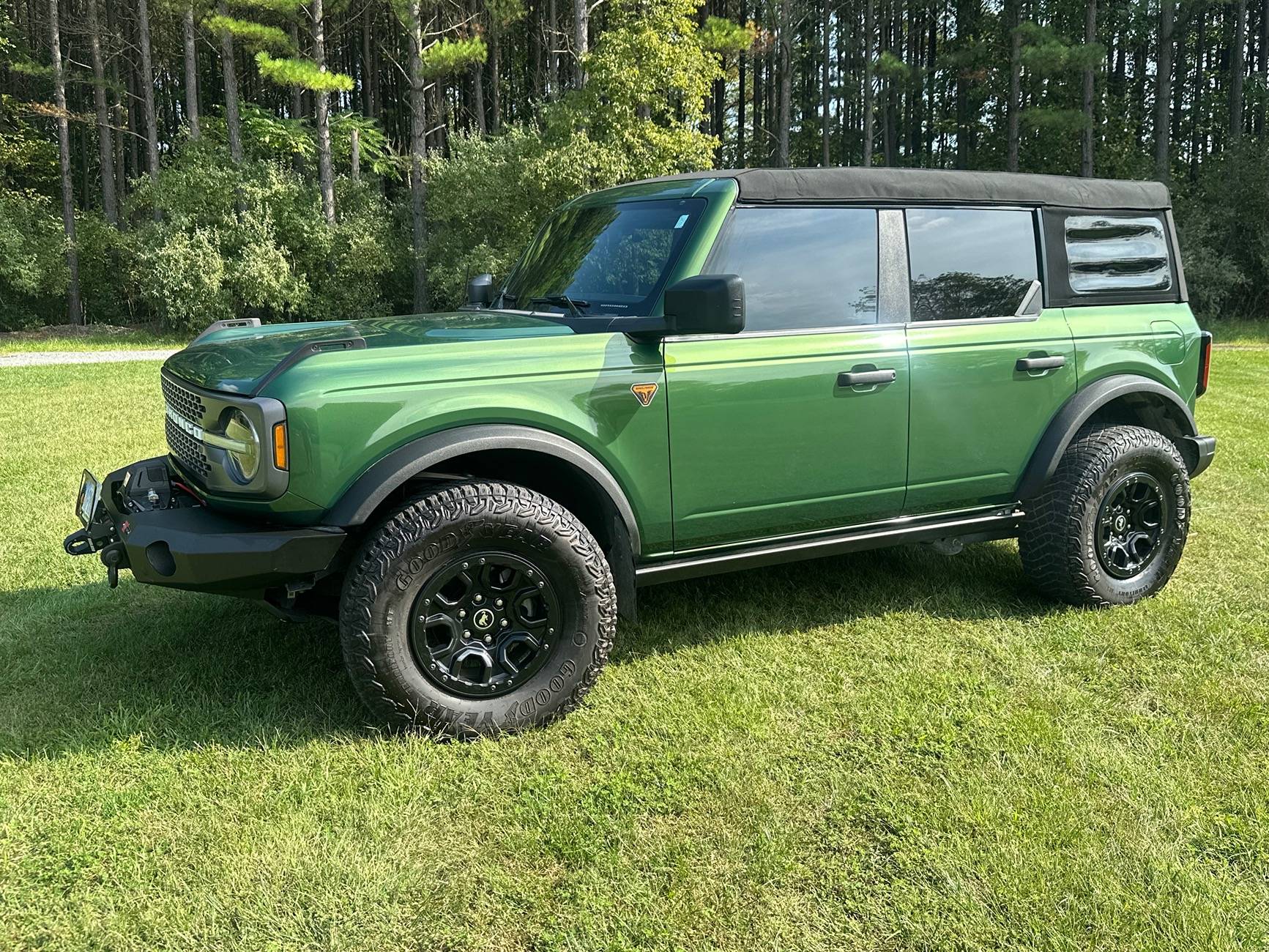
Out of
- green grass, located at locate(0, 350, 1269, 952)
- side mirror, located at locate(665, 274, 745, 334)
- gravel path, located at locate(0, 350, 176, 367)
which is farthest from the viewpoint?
gravel path, located at locate(0, 350, 176, 367)

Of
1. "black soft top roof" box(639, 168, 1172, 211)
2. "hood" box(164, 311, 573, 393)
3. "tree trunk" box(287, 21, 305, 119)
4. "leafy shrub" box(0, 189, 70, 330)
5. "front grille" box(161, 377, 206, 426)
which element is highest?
"tree trunk" box(287, 21, 305, 119)

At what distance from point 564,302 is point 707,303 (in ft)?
3.25

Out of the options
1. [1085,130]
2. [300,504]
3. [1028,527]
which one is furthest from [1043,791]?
[1085,130]

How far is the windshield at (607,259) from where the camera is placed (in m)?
3.79

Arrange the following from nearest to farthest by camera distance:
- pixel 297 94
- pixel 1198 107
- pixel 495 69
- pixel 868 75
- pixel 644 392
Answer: pixel 644 392 < pixel 297 94 < pixel 868 75 < pixel 495 69 < pixel 1198 107

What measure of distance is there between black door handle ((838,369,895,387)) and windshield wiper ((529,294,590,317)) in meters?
1.08

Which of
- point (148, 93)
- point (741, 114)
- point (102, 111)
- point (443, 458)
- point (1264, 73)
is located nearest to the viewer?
point (443, 458)

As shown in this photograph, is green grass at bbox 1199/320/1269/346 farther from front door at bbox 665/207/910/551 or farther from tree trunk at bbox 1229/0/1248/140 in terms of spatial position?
front door at bbox 665/207/910/551

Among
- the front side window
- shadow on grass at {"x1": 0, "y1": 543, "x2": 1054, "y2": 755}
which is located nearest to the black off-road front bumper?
shadow on grass at {"x1": 0, "y1": 543, "x2": 1054, "y2": 755}

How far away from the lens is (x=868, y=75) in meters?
33.3

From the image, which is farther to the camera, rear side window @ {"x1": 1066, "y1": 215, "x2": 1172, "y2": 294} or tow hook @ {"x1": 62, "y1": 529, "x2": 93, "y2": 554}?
rear side window @ {"x1": 1066, "y1": 215, "x2": 1172, "y2": 294}

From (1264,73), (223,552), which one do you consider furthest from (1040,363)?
(1264,73)

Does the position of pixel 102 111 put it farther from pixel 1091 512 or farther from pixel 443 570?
pixel 1091 512

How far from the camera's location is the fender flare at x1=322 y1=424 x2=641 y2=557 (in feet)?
10.3
